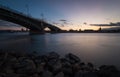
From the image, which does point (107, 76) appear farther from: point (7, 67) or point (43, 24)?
point (43, 24)

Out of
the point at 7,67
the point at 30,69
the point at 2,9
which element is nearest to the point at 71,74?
the point at 30,69

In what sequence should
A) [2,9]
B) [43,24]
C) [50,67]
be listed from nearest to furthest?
1. [50,67]
2. [2,9]
3. [43,24]

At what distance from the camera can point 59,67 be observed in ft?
29.3

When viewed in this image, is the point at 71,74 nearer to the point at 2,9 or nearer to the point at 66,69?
the point at 66,69

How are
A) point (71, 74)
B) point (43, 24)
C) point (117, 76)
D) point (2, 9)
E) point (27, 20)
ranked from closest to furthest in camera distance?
point (117, 76)
point (71, 74)
point (2, 9)
point (27, 20)
point (43, 24)

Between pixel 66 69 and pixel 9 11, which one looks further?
pixel 9 11

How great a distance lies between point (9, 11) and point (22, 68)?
38.9 m

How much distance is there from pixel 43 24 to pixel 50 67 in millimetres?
60096

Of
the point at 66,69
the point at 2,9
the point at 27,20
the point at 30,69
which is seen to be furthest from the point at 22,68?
the point at 27,20

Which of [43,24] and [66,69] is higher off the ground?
[43,24]

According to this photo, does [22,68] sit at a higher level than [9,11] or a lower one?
lower

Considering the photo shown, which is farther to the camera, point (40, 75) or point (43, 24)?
point (43, 24)

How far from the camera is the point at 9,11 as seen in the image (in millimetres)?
44031

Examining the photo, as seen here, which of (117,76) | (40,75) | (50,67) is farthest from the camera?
(50,67)
